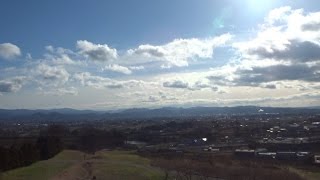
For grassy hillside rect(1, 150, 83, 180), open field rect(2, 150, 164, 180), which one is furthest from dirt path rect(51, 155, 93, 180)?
grassy hillside rect(1, 150, 83, 180)

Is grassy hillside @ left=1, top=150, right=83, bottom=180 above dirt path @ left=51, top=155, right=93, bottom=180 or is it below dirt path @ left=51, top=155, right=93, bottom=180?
above

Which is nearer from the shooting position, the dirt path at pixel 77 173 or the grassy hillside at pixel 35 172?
the grassy hillside at pixel 35 172

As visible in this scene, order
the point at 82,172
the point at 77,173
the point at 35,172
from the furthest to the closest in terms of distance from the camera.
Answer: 1. the point at 82,172
2. the point at 77,173
3. the point at 35,172

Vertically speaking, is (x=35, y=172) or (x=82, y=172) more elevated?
(x=35, y=172)

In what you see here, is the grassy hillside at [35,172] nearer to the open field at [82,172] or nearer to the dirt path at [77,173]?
the open field at [82,172]

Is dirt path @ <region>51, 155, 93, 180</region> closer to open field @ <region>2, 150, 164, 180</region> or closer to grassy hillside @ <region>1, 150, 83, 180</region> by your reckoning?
open field @ <region>2, 150, 164, 180</region>

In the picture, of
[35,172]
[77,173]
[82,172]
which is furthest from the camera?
[82,172]

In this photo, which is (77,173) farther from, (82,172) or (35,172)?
(35,172)

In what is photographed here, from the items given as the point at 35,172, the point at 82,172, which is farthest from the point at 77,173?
the point at 35,172

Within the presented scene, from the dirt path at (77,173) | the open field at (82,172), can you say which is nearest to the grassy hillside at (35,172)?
the open field at (82,172)

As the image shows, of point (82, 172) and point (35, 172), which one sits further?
point (82, 172)

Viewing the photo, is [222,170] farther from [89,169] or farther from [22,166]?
[22,166]
